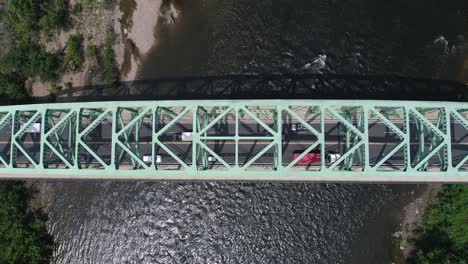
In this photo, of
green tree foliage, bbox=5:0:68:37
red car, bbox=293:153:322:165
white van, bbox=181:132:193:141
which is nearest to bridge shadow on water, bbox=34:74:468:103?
white van, bbox=181:132:193:141

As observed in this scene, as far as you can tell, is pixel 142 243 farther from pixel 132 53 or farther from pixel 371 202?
pixel 371 202

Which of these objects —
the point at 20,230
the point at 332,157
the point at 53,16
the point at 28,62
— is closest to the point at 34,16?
the point at 53,16

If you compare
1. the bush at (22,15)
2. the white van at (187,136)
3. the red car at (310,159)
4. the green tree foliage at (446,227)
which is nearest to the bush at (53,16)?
the bush at (22,15)

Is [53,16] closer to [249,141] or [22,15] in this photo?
[22,15]

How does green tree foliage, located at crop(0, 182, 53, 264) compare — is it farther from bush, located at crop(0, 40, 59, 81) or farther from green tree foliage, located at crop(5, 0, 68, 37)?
green tree foliage, located at crop(5, 0, 68, 37)

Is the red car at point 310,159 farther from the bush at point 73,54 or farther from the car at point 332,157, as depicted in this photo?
the bush at point 73,54

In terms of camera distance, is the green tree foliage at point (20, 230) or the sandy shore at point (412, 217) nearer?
the green tree foliage at point (20, 230)
